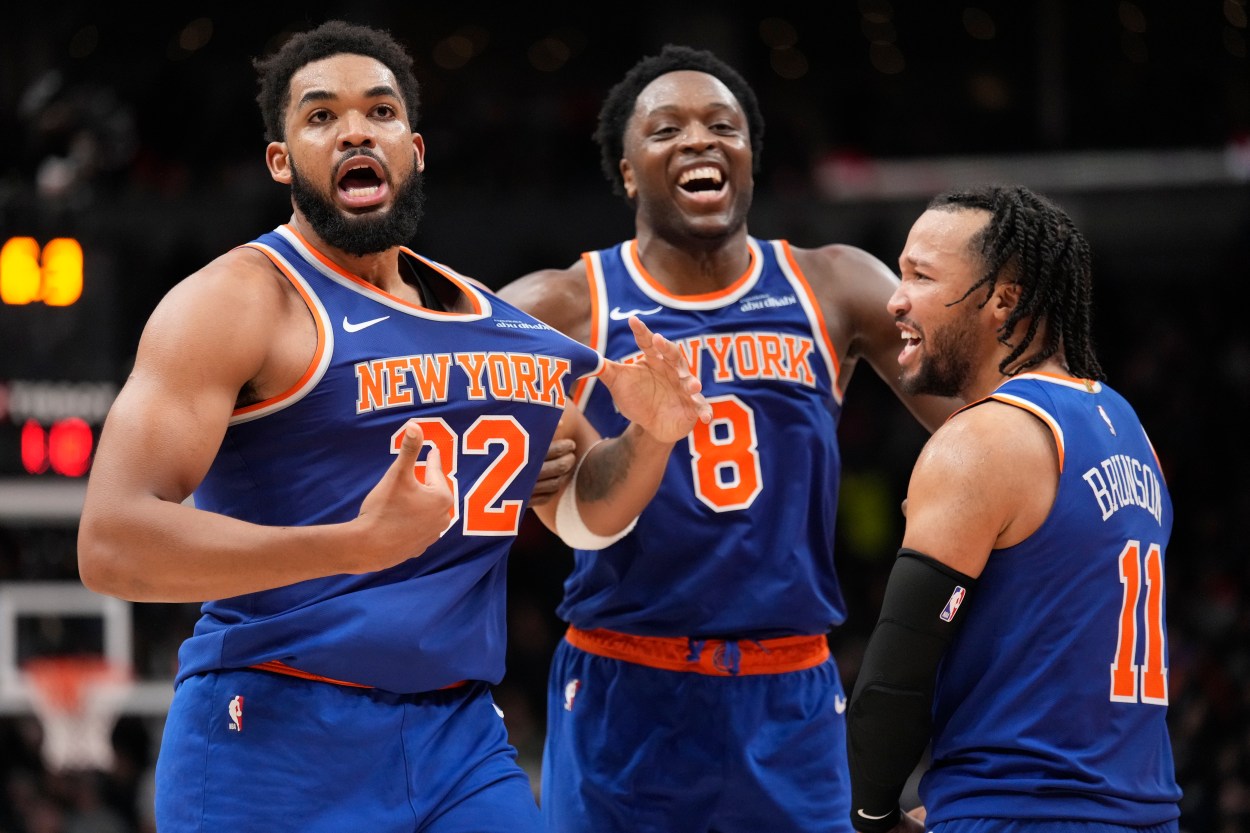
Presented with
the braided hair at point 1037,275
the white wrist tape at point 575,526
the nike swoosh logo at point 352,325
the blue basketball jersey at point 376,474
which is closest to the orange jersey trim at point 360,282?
the blue basketball jersey at point 376,474

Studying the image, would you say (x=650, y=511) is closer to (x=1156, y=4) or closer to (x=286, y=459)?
(x=286, y=459)

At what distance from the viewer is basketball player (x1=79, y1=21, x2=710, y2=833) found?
2.89 meters

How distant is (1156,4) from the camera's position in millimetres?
13398

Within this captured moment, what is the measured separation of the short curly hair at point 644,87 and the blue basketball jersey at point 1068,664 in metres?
2.03

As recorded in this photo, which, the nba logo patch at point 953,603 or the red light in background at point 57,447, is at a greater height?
the nba logo patch at point 953,603

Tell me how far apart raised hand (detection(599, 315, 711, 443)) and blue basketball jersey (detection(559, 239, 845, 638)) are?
548 mm

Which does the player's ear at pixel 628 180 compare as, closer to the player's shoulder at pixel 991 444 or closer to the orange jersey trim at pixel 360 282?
the orange jersey trim at pixel 360 282

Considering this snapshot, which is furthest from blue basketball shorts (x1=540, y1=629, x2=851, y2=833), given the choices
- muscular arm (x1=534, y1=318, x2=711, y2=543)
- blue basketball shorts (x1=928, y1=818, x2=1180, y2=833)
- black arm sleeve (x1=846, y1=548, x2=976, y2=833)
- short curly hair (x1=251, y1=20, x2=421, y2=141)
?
short curly hair (x1=251, y1=20, x2=421, y2=141)

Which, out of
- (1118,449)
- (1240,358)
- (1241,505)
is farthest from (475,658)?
(1240,358)

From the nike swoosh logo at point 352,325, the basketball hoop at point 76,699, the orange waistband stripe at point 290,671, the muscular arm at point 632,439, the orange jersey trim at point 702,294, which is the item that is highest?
the orange jersey trim at point 702,294

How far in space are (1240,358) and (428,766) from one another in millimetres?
11733

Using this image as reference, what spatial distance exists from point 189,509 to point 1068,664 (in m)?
1.71

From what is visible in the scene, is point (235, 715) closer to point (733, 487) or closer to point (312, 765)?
point (312, 765)

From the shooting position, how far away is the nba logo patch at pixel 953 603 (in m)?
2.94
